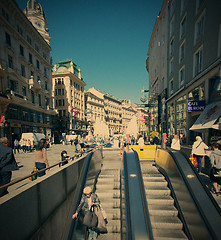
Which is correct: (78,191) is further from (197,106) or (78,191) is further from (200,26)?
(200,26)

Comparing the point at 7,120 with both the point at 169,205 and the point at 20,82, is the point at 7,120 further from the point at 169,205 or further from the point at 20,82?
the point at 169,205

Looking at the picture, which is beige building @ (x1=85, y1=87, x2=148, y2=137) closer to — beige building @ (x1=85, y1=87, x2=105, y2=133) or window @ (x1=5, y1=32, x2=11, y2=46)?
beige building @ (x1=85, y1=87, x2=105, y2=133)

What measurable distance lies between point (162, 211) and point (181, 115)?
15164 millimetres

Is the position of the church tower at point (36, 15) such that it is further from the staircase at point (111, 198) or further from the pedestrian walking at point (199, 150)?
the pedestrian walking at point (199, 150)

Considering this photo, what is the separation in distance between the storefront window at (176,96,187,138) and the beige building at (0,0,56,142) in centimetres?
2290

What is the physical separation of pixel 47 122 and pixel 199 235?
31.9 meters

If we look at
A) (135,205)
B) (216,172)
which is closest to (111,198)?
(135,205)

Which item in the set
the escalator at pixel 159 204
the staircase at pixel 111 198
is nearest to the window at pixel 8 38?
the staircase at pixel 111 198

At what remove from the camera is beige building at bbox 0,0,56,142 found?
18875mm

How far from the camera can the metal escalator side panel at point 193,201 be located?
2804 mm

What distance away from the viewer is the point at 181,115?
1698 centimetres

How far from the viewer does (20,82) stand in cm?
2206

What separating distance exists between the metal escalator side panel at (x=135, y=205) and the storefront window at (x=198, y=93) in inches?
442

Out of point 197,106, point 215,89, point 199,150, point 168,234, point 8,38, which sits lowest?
point 168,234
